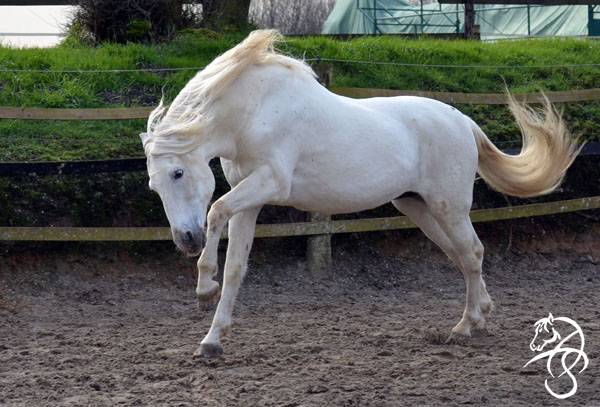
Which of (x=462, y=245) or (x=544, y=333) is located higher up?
(x=462, y=245)

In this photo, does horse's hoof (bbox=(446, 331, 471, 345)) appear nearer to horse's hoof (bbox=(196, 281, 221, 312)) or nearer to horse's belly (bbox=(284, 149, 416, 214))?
horse's belly (bbox=(284, 149, 416, 214))

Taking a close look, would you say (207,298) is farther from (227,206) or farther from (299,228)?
(299,228)

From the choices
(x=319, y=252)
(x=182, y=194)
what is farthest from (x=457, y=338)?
(x=319, y=252)

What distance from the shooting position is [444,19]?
17.8 meters

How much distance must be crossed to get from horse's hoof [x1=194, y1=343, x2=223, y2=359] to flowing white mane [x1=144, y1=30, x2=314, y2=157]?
1.06m

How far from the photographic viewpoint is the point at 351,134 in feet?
15.0

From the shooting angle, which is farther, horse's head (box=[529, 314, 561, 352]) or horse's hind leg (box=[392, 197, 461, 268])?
horse's hind leg (box=[392, 197, 461, 268])

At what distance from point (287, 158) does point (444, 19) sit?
47.0ft

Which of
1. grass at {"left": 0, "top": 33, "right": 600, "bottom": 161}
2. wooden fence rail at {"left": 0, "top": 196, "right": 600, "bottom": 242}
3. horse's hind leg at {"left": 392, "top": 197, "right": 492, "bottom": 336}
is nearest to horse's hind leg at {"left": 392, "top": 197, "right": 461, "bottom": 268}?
horse's hind leg at {"left": 392, "top": 197, "right": 492, "bottom": 336}

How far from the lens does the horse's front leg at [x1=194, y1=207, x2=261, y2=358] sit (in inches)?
173

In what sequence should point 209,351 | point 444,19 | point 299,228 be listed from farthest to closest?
point 444,19, point 299,228, point 209,351

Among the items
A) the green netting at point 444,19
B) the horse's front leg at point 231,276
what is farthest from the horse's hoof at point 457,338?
the green netting at point 444,19

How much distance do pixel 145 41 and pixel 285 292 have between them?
382 cm

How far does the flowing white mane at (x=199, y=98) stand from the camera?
161 inches
